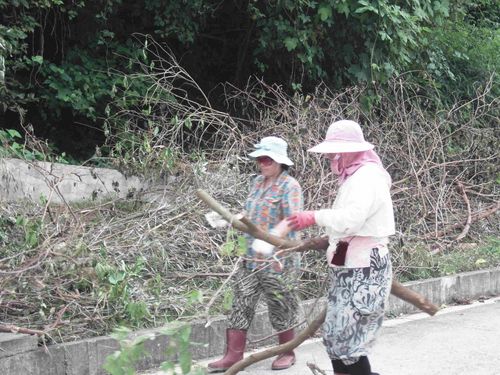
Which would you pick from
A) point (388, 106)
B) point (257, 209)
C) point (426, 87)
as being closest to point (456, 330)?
point (257, 209)

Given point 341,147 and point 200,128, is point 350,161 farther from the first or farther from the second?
point 200,128

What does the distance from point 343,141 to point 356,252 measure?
2.03ft

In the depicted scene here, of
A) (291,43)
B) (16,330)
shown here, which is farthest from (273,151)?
(291,43)

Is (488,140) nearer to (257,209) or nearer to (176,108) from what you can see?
(176,108)

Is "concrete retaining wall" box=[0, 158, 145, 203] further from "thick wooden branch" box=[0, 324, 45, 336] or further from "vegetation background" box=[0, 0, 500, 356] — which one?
"thick wooden branch" box=[0, 324, 45, 336]

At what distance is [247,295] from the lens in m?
5.80

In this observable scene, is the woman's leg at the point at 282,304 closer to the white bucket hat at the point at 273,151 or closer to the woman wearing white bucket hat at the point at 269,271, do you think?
the woman wearing white bucket hat at the point at 269,271

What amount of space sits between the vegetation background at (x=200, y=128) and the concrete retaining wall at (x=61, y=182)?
17cm

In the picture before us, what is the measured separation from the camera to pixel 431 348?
655 centimetres

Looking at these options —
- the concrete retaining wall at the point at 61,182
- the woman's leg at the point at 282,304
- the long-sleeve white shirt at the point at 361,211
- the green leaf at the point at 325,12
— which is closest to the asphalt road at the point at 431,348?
the woman's leg at the point at 282,304

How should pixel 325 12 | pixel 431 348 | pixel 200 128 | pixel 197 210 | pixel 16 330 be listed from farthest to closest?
pixel 325 12, pixel 200 128, pixel 197 210, pixel 431 348, pixel 16 330

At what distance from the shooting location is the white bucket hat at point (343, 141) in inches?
173

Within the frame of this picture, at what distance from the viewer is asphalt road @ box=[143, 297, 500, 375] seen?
5.95 meters

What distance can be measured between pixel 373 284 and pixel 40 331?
2.48 metres
